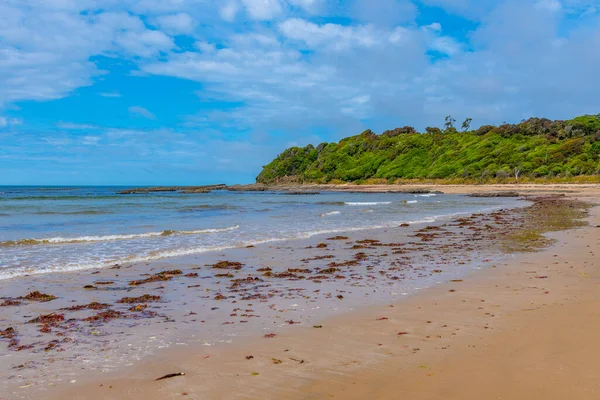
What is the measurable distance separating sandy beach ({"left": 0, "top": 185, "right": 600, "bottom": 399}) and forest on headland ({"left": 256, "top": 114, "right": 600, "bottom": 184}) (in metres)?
61.6

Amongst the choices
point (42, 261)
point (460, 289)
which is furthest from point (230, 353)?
point (42, 261)

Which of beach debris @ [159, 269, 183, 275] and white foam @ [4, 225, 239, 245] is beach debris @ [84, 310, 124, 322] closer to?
beach debris @ [159, 269, 183, 275]

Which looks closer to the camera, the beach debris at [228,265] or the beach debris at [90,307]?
the beach debris at [90,307]

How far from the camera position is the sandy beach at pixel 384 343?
406 centimetres

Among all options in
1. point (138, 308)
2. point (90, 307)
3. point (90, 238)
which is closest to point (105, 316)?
point (138, 308)

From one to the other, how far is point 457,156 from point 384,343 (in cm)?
10307

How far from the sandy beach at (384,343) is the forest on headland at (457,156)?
2426 inches

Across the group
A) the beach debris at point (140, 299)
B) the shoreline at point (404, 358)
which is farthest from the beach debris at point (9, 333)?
the shoreline at point (404, 358)

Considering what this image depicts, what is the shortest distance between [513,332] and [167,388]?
4.19 meters

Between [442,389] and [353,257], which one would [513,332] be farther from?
[353,257]

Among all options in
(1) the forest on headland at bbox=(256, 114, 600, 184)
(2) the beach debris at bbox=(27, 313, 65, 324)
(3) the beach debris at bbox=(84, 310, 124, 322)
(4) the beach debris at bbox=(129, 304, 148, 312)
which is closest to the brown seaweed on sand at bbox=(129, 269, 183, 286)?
(4) the beach debris at bbox=(129, 304, 148, 312)

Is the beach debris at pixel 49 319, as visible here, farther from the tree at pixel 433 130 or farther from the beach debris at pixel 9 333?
the tree at pixel 433 130

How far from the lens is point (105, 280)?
9.59 metres

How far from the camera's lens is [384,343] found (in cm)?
527
